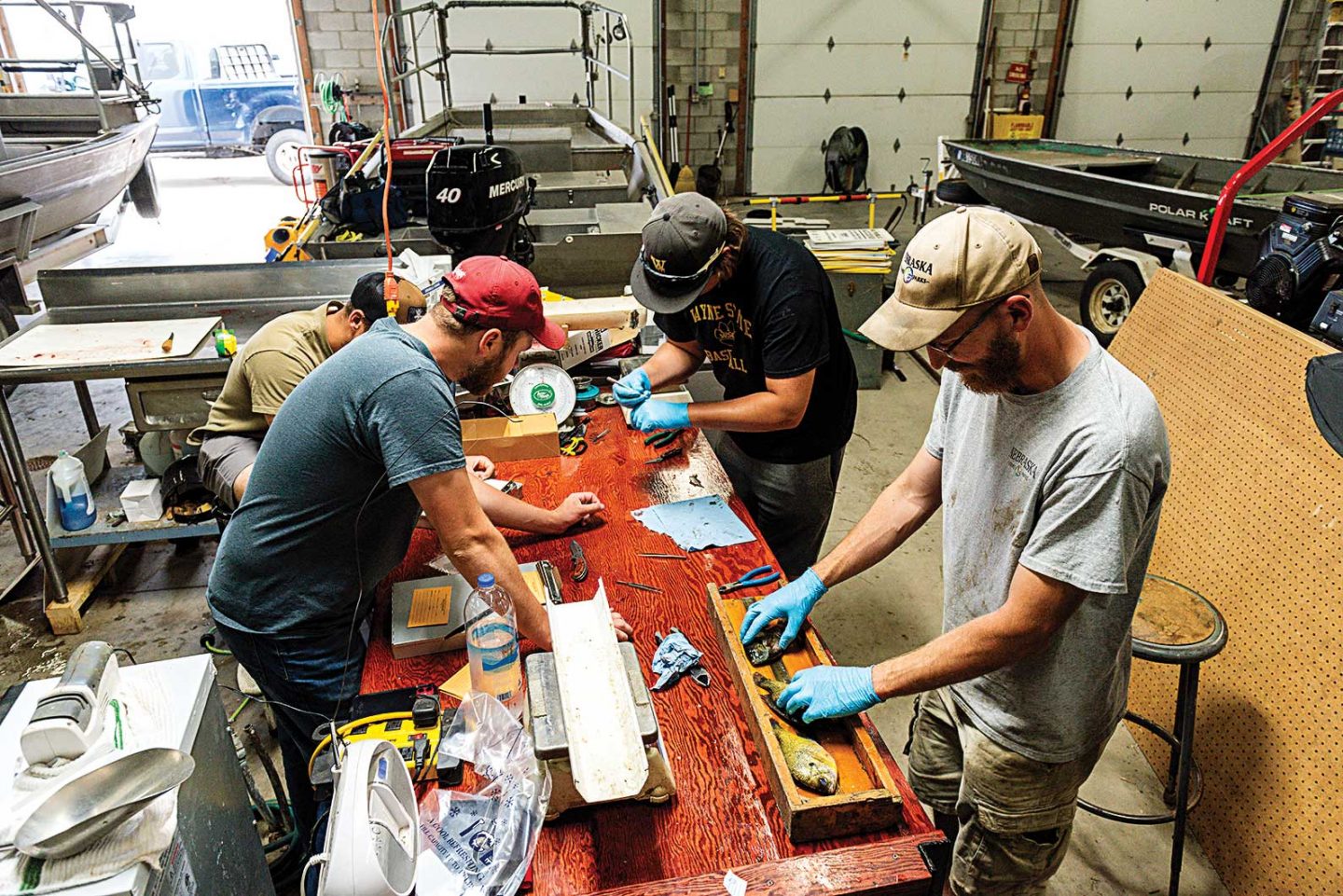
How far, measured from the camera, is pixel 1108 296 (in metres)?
5.18

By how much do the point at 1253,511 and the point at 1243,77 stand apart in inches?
357

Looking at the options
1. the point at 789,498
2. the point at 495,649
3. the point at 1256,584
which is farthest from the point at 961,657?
the point at 1256,584

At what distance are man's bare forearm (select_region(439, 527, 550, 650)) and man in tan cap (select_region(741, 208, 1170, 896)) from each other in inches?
16.2

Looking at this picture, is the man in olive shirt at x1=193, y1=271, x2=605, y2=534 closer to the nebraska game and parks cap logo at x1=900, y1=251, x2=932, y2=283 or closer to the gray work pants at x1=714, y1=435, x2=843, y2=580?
the gray work pants at x1=714, y1=435, x2=843, y2=580

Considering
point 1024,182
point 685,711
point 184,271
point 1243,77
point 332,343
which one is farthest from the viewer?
point 1243,77

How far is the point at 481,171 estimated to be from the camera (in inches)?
104

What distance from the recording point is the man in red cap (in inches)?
56.8

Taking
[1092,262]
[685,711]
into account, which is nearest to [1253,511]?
[685,711]

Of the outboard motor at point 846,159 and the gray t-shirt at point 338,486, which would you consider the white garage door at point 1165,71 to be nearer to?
the outboard motor at point 846,159

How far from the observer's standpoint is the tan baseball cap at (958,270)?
47.9 inches

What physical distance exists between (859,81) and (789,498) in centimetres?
721

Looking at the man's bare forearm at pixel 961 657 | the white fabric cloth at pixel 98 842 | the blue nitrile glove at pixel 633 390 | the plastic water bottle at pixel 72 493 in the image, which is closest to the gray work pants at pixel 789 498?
the blue nitrile glove at pixel 633 390

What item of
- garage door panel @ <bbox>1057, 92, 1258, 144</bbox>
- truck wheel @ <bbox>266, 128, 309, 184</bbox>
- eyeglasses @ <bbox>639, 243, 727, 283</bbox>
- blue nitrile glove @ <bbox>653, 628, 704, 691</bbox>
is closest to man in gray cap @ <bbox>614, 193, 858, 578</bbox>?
eyeglasses @ <bbox>639, 243, 727, 283</bbox>

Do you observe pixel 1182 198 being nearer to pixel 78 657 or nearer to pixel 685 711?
pixel 685 711
